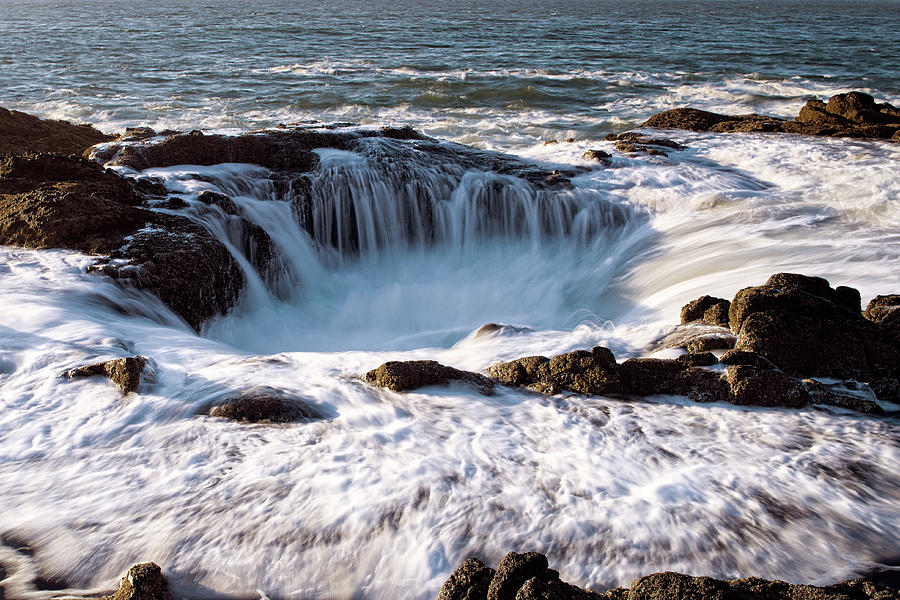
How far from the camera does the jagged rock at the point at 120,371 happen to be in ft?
13.8

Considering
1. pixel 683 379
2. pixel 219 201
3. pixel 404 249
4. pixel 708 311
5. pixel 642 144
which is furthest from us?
pixel 642 144

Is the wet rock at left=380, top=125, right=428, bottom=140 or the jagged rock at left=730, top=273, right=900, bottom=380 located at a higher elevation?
the wet rock at left=380, top=125, right=428, bottom=140

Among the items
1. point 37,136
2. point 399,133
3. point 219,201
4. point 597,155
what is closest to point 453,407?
point 219,201

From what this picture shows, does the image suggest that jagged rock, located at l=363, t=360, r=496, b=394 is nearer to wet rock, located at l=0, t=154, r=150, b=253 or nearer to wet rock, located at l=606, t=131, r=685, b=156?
wet rock, located at l=0, t=154, r=150, b=253

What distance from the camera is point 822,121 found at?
11961 millimetres

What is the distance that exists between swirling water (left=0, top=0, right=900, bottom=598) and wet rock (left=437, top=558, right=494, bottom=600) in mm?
273

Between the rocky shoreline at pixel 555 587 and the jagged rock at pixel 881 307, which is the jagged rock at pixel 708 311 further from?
the rocky shoreline at pixel 555 587

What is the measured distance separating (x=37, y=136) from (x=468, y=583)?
989 cm

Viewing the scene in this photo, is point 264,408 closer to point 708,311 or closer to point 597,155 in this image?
point 708,311

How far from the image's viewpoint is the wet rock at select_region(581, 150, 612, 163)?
990cm

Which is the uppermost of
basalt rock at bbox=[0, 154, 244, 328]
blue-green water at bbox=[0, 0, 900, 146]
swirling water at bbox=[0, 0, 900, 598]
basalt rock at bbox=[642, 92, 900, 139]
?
blue-green water at bbox=[0, 0, 900, 146]

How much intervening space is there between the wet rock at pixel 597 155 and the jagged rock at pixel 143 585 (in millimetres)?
8436

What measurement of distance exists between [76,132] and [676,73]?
18727mm

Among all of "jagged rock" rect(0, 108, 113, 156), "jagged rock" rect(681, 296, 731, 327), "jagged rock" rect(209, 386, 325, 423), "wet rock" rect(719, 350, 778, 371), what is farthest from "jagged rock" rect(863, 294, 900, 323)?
"jagged rock" rect(0, 108, 113, 156)
